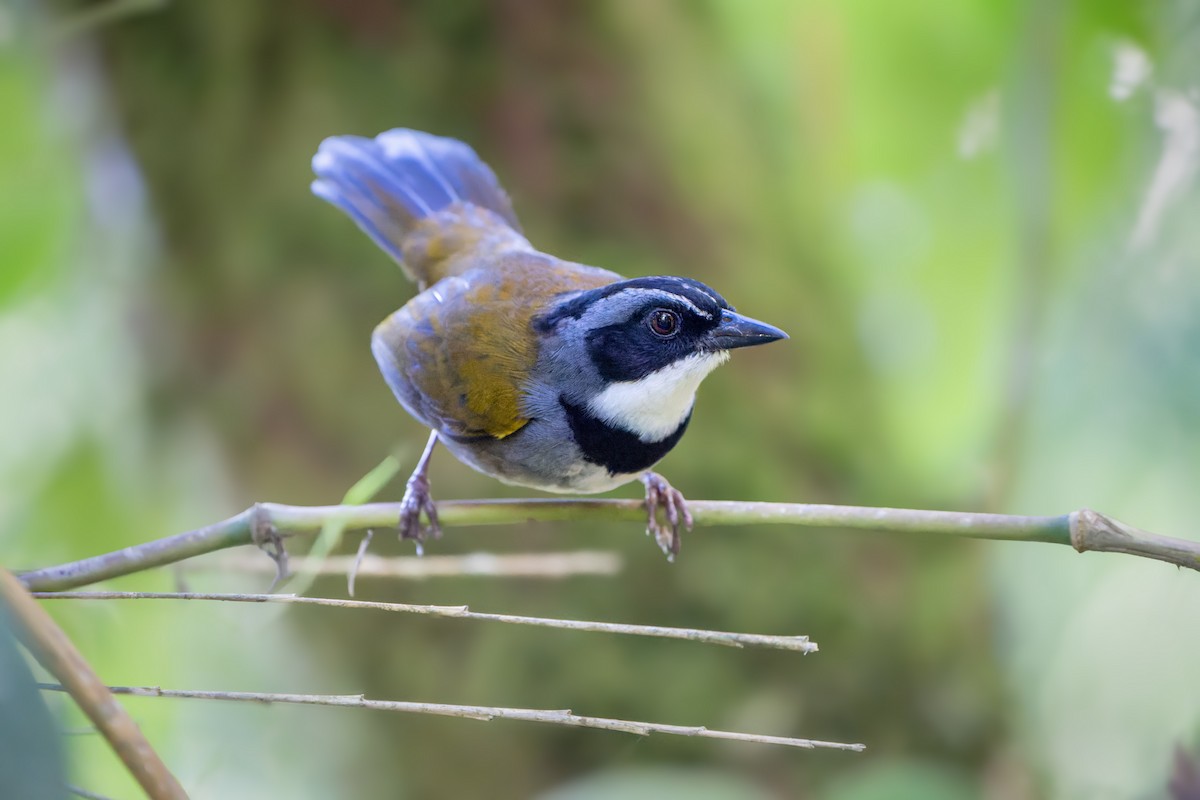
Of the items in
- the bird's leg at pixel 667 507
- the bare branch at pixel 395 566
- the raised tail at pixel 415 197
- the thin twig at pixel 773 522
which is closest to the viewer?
the thin twig at pixel 773 522

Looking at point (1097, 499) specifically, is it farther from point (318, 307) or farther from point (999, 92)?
point (318, 307)

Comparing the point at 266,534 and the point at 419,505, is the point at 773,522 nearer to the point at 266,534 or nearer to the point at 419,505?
the point at 266,534

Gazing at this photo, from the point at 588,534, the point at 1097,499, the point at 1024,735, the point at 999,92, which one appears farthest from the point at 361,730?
the point at 999,92

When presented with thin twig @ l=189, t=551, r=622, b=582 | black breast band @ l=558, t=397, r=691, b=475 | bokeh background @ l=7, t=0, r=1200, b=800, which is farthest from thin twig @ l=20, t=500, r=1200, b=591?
bokeh background @ l=7, t=0, r=1200, b=800

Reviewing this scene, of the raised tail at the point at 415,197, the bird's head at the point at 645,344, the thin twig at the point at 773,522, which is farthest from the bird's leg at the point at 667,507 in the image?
the thin twig at the point at 773,522

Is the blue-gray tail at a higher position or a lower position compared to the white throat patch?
higher

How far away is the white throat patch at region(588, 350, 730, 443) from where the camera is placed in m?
2.20

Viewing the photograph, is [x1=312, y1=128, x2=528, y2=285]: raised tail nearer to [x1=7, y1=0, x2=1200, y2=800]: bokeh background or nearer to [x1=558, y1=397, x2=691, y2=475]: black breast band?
[x1=7, y1=0, x2=1200, y2=800]: bokeh background

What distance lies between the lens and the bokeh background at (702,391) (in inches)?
134

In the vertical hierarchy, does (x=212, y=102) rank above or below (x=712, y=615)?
above

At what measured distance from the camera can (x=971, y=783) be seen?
11.1 feet

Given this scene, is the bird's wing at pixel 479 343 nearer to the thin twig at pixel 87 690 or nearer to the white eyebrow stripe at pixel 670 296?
the white eyebrow stripe at pixel 670 296

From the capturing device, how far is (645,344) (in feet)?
7.46

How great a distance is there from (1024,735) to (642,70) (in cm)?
242
